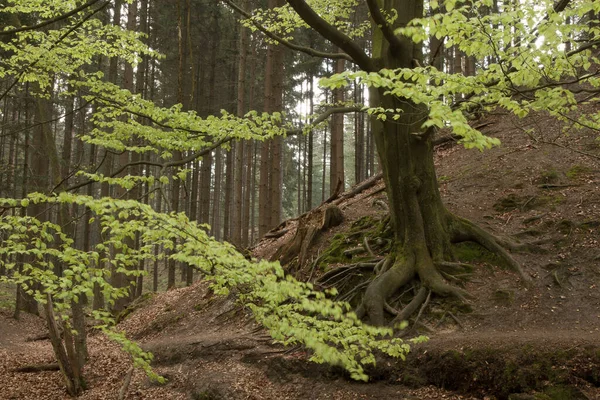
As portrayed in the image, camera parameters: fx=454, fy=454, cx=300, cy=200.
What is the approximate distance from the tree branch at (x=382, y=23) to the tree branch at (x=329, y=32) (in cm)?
48

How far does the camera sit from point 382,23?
6.64 meters

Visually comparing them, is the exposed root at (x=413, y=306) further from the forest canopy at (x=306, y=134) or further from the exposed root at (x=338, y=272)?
the exposed root at (x=338, y=272)

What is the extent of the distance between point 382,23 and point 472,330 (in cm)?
486

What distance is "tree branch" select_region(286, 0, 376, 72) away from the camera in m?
6.31

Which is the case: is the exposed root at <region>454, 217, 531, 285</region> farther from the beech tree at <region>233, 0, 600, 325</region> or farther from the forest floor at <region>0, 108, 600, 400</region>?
the forest floor at <region>0, 108, 600, 400</region>

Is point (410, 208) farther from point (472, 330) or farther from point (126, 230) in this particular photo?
point (126, 230)

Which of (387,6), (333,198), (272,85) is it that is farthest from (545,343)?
(272,85)

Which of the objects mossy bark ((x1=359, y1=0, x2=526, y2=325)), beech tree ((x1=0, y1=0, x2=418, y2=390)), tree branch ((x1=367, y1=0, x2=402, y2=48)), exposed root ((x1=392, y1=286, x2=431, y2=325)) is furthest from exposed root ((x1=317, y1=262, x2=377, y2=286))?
tree branch ((x1=367, y1=0, x2=402, y2=48))

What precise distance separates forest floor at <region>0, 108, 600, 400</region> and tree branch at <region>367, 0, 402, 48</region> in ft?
7.57

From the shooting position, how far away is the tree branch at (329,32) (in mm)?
6312

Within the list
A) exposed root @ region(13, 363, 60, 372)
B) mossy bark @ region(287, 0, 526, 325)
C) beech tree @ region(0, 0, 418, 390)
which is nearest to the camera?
beech tree @ region(0, 0, 418, 390)

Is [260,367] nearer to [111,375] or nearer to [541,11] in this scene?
[111,375]

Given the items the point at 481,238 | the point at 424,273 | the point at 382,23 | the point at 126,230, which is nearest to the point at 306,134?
the point at 382,23

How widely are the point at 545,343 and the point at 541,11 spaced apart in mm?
4067
